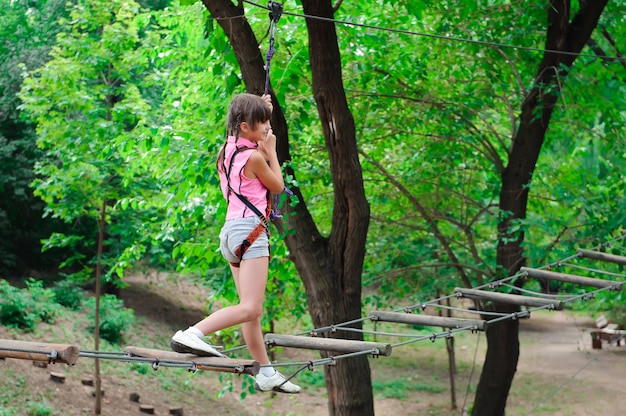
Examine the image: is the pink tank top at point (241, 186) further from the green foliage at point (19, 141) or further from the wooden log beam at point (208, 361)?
the green foliage at point (19, 141)

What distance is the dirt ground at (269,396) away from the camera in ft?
36.1

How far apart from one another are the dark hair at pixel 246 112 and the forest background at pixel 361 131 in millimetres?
1237

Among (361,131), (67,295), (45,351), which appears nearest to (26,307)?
(67,295)

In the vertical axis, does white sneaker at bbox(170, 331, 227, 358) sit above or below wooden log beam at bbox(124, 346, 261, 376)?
above

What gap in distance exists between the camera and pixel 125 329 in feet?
44.2

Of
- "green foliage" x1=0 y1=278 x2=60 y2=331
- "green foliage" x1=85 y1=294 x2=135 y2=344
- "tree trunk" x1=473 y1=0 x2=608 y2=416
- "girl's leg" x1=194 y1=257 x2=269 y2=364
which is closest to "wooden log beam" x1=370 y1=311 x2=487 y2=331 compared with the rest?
"girl's leg" x1=194 y1=257 x2=269 y2=364

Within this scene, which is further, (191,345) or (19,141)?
(19,141)

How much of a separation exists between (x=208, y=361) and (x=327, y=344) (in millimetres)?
755

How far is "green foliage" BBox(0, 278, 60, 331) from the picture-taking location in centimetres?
1173

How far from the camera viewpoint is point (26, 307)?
40.4 feet

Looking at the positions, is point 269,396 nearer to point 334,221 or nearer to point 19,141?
point 19,141

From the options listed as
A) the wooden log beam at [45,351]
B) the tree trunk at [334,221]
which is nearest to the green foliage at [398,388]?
the tree trunk at [334,221]

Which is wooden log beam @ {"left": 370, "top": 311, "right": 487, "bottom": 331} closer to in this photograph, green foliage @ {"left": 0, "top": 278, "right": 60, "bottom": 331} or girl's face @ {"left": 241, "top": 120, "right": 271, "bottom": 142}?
girl's face @ {"left": 241, "top": 120, "right": 271, "bottom": 142}

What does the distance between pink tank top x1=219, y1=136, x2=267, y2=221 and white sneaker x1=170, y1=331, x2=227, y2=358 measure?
21.0 inches
